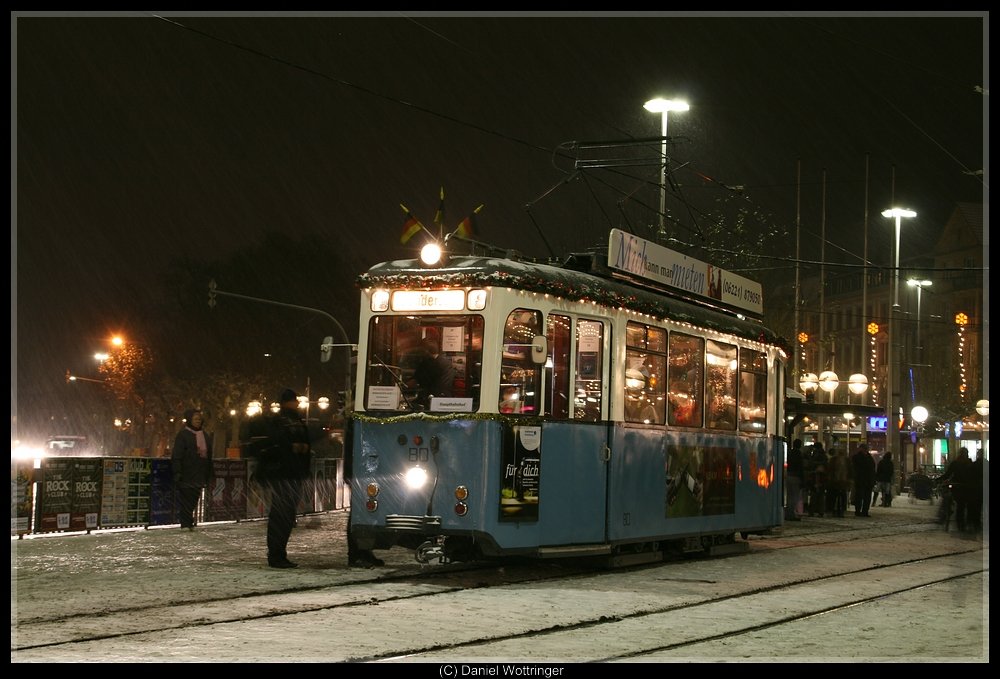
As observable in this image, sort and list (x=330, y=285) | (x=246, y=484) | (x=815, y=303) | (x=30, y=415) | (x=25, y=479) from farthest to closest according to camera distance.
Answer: (x=30, y=415), (x=815, y=303), (x=330, y=285), (x=246, y=484), (x=25, y=479)

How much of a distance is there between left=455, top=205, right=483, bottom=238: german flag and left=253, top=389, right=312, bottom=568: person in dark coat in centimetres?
244

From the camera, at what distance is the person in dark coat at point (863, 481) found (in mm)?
29016

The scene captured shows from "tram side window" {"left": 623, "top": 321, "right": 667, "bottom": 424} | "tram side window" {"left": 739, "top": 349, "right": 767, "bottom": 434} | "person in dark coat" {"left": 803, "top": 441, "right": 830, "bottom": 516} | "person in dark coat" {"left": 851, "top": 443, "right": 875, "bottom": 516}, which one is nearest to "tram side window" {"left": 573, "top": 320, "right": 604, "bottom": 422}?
"tram side window" {"left": 623, "top": 321, "right": 667, "bottom": 424}

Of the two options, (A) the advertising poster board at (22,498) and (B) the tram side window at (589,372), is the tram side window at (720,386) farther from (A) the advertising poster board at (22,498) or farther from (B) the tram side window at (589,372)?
(A) the advertising poster board at (22,498)

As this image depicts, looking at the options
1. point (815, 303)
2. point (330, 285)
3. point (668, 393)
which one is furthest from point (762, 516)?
point (815, 303)

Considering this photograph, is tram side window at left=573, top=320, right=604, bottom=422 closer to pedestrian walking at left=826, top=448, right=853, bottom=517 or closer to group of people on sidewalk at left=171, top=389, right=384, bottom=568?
group of people on sidewalk at left=171, top=389, right=384, bottom=568

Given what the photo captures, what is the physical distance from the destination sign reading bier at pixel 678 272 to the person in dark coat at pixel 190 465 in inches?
278

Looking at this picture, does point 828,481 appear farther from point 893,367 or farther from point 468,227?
point 468,227

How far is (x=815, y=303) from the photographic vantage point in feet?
289

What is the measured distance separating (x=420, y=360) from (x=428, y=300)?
57 cm

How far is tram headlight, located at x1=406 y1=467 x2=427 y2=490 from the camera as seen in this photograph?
13000 mm
